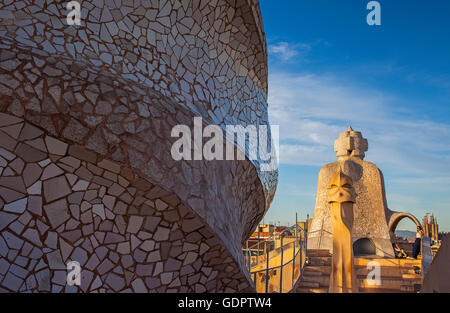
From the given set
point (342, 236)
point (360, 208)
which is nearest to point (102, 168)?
point (342, 236)

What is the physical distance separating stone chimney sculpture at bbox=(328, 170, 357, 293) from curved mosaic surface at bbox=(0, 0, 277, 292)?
3.26m

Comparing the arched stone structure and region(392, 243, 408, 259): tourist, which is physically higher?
the arched stone structure

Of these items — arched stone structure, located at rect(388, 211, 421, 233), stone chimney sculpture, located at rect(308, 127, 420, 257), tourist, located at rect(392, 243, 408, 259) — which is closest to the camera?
tourist, located at rect(392, 243, 408, 259)

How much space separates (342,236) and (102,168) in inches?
182

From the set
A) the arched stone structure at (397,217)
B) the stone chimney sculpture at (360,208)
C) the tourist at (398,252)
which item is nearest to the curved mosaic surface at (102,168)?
the tourist at (398,252)

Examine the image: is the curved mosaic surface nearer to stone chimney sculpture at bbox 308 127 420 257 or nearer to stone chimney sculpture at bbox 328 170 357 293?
stone chimney sculpture at bbox 328 170 357 293

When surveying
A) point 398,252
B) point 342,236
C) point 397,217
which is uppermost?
→ point 397,217

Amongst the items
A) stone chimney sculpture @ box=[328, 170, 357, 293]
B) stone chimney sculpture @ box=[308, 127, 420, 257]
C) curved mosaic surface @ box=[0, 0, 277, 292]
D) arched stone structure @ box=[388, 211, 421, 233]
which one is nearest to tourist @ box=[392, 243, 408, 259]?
stone chimney sculpture @ box=[308, 127, 420, 257]

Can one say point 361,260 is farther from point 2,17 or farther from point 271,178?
point 2,17

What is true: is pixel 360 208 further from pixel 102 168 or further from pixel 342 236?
pixel 102 168

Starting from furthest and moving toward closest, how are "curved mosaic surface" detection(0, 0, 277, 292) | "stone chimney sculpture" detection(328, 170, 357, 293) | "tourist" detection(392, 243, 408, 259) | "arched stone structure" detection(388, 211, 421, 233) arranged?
"arched stone structure" detection(388, 211, 421, 233) < "tourist" detection(392, 243, 408, 259) < "stone chimney sculpture" detection(328, 170, 357, 293) < "curved mosaic surface" detection(0, 0, 277, 292)

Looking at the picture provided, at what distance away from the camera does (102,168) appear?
2664 mm

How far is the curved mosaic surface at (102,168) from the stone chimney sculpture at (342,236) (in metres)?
3.26

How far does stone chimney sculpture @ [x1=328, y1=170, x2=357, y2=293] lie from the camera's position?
620 centimetres
